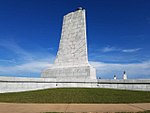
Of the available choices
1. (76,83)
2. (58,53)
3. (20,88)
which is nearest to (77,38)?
(58,53)

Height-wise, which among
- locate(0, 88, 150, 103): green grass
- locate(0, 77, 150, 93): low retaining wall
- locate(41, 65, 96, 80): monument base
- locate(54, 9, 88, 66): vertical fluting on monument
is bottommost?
locate(0, 88, 150, 103): green grass

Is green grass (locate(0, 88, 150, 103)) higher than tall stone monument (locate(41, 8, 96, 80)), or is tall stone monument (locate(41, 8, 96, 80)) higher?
tall stone monument (locate(41, 8, 96, 80))

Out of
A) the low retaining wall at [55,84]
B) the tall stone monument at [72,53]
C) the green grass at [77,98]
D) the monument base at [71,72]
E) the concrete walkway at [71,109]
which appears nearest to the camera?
the concrete walkway at [71,109]

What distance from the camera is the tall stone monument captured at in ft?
69.8

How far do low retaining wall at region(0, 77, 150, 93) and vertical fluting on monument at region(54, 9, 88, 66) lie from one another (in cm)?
301

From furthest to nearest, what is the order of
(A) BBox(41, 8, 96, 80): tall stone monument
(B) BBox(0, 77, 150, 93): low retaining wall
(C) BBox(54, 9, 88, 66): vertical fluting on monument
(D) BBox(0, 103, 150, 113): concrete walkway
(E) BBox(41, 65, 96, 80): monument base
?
(C) BBox(54, 9, 88, 66): vertical fluting on monument < (A) BBox(41, 8, 96, 80): tall stone monument < (E) BBox(41, 65, 96, 80): monument base < (B) BBox(0, 77, 150, 93): low retaining wall < (D) BBox(0, 103, 150, 113): concrete walkway

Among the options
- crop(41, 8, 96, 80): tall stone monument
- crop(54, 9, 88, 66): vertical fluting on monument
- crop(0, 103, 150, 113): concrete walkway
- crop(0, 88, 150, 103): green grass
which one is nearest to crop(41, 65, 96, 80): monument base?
crop(41, 8, 96, 80): tall stone monument

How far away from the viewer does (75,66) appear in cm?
2194

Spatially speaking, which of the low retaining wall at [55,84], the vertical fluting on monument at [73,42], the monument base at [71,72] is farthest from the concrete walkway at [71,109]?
the vertical fluting on monument at [73,42]

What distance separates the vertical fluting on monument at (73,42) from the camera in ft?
74.0

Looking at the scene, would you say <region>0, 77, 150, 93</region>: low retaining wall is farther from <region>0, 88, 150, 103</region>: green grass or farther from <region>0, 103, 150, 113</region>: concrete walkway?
<region>0, 103, 150, 113</region>: concrete walkway

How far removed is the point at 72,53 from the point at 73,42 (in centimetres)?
146

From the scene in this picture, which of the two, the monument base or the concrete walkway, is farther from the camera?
the monument base

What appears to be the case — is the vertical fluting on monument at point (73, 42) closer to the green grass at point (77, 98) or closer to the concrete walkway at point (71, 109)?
the green grass at point (77, 98)
